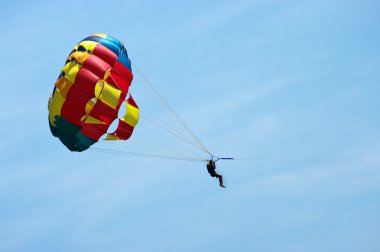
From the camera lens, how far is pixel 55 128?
51.8 metres

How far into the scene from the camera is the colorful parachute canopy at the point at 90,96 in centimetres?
5031

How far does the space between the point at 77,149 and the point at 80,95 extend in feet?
10.9

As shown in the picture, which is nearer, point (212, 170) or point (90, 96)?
point (90, 96)

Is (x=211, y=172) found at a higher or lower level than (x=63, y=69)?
lower

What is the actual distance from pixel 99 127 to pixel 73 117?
1.39 m

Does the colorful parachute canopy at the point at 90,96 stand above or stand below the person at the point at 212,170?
above

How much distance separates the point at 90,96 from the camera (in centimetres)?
5028

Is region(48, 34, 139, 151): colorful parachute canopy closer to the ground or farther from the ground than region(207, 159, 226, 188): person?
farther from the ground

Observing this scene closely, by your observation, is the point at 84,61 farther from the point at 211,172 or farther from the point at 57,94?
the point at 211,172

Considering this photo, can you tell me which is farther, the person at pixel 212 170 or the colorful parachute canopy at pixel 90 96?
the person at pixel 212 170

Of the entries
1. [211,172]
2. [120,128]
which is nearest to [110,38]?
[120,128]

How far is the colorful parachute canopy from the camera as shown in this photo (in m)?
50.3

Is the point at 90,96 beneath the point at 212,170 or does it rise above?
above

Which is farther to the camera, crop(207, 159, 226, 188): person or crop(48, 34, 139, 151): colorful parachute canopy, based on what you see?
Result: crop(207, 159, 226, 188): person
